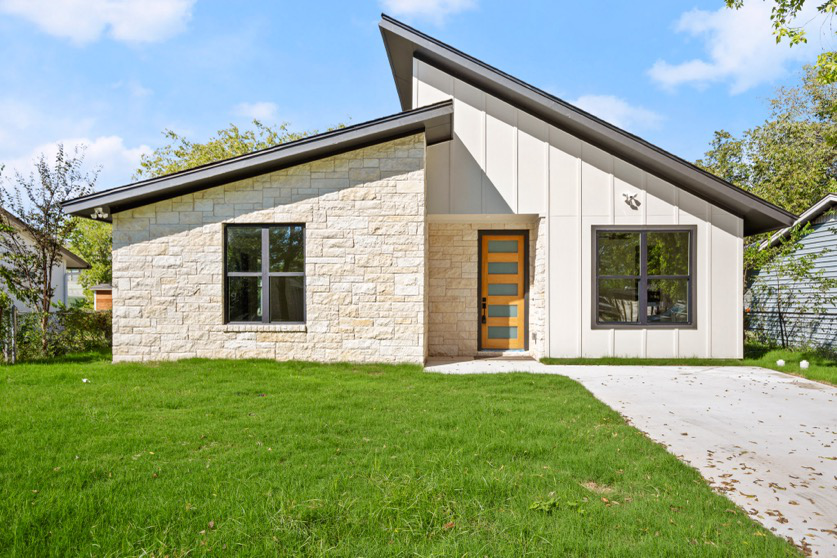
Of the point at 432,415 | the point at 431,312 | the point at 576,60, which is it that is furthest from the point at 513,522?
the point at 576,60

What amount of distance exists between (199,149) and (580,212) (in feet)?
73.3

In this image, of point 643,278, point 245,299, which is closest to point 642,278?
point 643,278

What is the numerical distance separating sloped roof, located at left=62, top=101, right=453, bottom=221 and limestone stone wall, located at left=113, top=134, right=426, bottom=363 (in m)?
0.19

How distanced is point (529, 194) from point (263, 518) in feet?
25.3

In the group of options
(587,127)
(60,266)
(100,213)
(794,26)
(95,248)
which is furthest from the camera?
(95,248)

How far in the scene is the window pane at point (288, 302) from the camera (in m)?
8.41

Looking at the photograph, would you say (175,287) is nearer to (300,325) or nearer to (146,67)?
(300,325)

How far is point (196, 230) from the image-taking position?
838 cm

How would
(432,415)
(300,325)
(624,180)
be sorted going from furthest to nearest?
(624,180), (300,325), (432,415)

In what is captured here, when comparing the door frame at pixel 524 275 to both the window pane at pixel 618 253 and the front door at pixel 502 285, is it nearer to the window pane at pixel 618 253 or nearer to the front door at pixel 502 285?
the front door at pixel 502 285

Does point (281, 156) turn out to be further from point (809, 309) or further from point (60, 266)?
point (809, 309)

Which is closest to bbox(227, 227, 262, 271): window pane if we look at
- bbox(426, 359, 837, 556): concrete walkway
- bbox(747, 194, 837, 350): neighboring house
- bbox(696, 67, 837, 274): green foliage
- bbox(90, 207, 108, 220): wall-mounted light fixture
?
bbox(90, 207, 108, 220): wall-mounted light fixture

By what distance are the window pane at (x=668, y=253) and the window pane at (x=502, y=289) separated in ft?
8.81

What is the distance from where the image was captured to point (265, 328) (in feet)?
27.2
